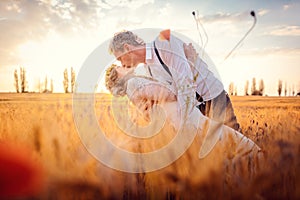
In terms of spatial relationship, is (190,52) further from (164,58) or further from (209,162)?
(209,162)

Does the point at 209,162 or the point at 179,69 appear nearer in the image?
the point at 209,162

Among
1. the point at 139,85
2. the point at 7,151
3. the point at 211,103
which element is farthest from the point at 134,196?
the point at 211,103

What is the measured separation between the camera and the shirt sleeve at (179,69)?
7.47 feet

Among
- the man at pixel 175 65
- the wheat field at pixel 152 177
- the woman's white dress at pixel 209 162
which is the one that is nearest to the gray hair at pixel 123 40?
the man at pixel 175 65

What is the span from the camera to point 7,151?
111 centimetres

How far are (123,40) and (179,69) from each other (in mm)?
634

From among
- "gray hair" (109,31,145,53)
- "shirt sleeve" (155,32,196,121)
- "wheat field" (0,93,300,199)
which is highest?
"gray hair" (109,31,145,53)

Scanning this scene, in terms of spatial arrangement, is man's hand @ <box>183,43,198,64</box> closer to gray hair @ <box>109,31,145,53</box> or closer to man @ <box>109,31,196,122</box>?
man @ <box>109,31,196,122</box>

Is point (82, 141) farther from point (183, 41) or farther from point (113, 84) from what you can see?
point (183, 41)

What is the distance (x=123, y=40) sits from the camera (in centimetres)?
297

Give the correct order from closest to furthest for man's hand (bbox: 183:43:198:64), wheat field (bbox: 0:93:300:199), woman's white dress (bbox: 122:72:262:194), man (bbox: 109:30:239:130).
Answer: wheat field (bbox: 0:93:300:199) < woman's white dress (bbox: 122:72:262:194) < man (bbox: 109:30:239:130) < man's hand (bbox: 183:43:198:64)

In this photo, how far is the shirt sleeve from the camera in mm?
2277

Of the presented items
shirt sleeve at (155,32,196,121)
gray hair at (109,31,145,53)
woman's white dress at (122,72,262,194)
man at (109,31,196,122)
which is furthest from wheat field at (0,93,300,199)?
gray hair at (109,31,145,53)

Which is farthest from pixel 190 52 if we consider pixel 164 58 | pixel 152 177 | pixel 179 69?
pixel 152 177
